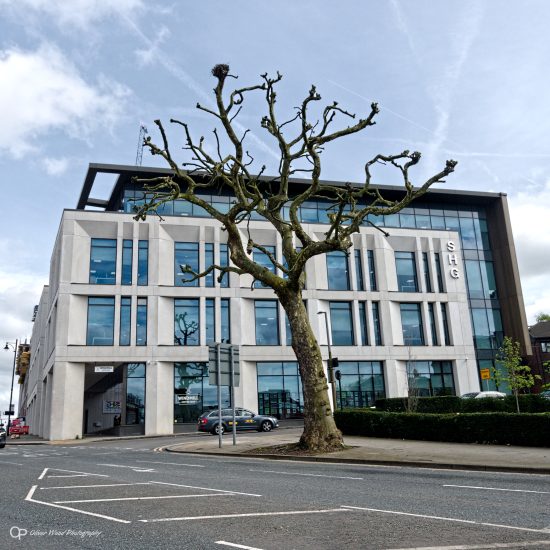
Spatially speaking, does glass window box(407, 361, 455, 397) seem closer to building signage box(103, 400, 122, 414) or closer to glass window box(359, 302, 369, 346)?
glass window box(359, 302, 369, 346)

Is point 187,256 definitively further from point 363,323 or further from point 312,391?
point 312,391

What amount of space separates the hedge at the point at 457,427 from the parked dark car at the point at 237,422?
9.27 m

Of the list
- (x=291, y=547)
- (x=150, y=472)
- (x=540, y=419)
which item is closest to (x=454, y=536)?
(x=291, y=547)

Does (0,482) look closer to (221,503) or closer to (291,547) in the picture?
(221,503)

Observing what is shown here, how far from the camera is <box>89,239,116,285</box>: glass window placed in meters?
Answer: 39.3

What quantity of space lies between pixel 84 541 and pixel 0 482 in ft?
21.8

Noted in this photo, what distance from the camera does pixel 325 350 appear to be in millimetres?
42312

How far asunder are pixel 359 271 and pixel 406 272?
13.8 feet

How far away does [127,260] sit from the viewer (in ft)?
132

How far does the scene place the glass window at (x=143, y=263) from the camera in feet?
131

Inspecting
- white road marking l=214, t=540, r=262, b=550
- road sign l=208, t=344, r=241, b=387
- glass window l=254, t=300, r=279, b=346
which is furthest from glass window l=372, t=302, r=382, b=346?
white road marking l=214, t=540, r=262, b=550

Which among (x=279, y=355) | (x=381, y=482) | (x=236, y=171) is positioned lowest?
(x=381, y=482)

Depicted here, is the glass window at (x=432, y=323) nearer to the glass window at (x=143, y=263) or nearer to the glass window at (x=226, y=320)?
the glass window at (x=226, y=320)

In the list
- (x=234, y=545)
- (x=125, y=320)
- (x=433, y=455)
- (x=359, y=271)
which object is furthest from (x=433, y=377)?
(x=234, y=545)
